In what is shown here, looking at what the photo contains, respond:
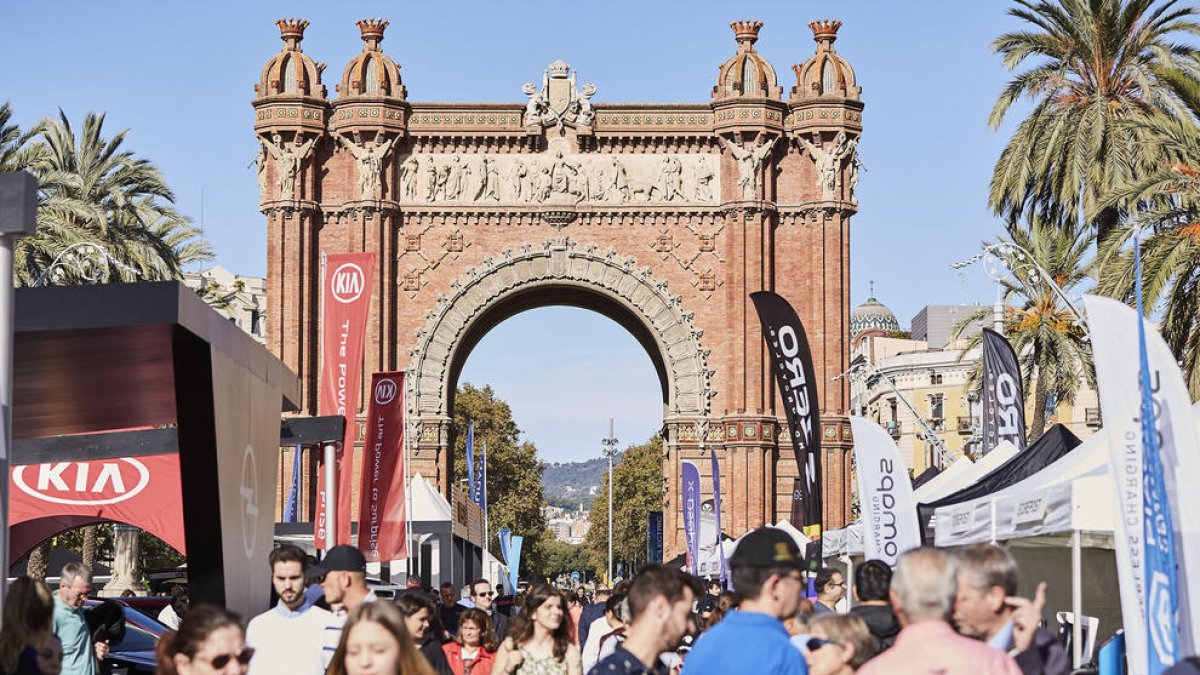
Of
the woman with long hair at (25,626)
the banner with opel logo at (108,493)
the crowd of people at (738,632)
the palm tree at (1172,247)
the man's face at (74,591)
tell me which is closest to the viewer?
the crowd of people at (738,632)

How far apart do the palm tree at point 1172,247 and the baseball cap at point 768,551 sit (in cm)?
2007

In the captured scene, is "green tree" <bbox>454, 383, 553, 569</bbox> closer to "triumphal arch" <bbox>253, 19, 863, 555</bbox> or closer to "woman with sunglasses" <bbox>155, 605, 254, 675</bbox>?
"triumphal arch" <bbox>253, 19, 863, 555</bbox>

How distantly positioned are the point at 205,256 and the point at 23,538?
28983mm


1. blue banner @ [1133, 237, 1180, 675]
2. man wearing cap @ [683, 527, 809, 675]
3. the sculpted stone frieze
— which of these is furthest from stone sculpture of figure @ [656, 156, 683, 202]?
man wearing cap @ [683, 527, 809, 675]

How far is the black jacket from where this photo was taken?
1030 centimetres

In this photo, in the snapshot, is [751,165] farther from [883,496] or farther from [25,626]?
Answer: [25,626]

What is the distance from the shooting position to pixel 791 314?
22.3 m

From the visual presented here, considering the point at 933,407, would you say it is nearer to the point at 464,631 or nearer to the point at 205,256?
the point at 205,256

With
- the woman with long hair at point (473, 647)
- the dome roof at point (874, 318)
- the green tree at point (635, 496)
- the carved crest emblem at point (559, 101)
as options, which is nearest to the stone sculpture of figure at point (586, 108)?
the carved crest emblem at point (559, 101)

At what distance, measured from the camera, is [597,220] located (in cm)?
5000

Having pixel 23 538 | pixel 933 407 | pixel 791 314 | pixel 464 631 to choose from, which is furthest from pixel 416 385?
pixel 933 407

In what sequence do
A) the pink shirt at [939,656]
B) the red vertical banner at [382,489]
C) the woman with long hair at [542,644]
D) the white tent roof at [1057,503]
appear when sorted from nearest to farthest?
the pink shirt at [939,656] < the woman with long hair at [542,644] < the white tent roof at [1057,503] < the red vertical banner at [382,489]

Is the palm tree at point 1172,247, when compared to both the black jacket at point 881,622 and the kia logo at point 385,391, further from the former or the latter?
the black jacket at point 881,622

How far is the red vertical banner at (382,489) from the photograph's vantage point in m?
22.6
